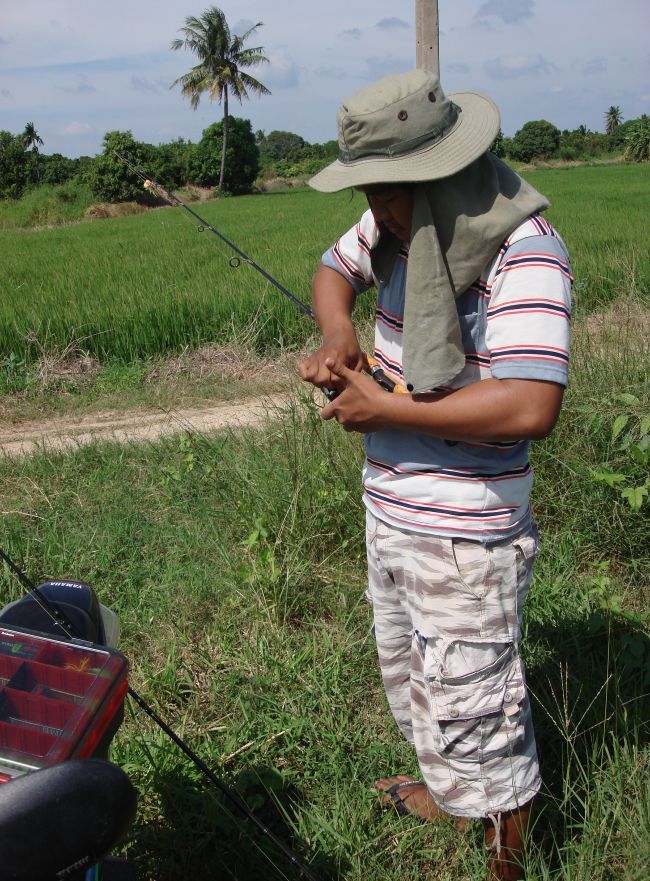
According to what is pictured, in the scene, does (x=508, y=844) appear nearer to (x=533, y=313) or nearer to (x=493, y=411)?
(x=493, y=411)

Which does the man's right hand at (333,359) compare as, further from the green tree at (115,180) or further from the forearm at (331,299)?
the green tree at (115,180)

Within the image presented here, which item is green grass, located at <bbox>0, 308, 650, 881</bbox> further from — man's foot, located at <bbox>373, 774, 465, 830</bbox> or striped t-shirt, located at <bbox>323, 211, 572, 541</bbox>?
striped t-shirt, located at <bbox>323, 211, 572, 541</bbox>

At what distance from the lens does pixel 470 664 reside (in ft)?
4.97

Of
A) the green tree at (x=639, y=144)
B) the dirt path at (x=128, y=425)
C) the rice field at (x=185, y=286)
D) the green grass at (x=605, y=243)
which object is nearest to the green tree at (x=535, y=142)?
the green tree at (x=639, y=144)

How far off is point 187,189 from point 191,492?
36580 mm

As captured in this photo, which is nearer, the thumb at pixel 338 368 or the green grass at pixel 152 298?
the thumb at pixel 338 368

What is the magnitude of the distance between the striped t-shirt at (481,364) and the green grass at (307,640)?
2.32ft

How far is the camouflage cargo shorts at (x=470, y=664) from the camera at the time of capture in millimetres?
1500

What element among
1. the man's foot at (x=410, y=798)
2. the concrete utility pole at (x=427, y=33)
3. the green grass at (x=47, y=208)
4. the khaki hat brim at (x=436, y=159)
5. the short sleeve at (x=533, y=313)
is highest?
the green grass at (x=47, y=208)

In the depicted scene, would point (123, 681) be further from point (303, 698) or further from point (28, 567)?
point (28, 567)

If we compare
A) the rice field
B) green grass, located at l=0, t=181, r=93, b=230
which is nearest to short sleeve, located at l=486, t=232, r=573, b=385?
the rice field

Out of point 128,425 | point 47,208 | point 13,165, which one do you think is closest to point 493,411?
point 128,425

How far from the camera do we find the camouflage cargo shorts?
1.50m

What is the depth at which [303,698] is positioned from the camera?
7.72 ft
